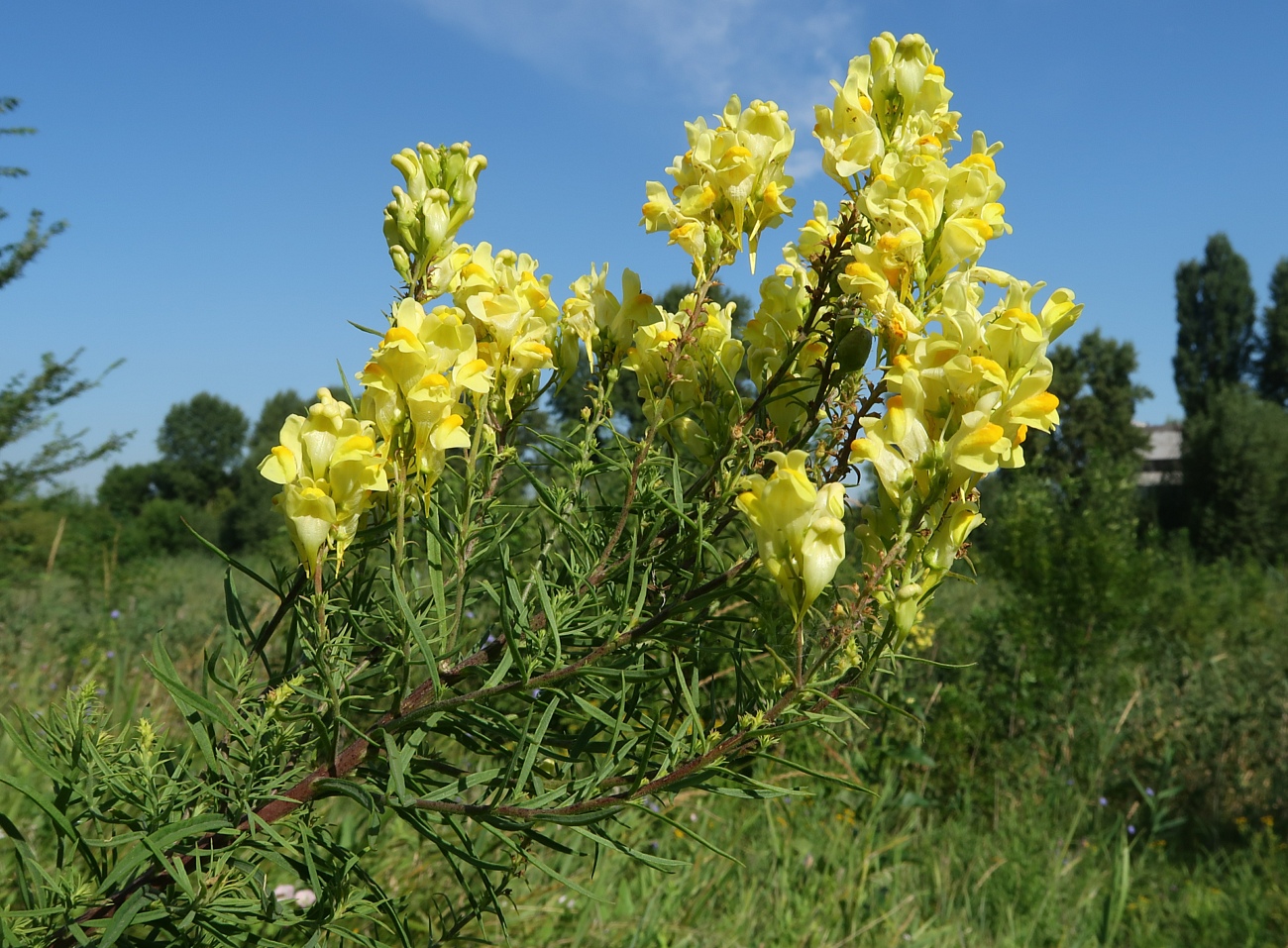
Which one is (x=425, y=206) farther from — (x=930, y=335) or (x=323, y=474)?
(x=930, y=335)

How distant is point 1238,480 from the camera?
74.0ft

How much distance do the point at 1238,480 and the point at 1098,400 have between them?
8.22 meters

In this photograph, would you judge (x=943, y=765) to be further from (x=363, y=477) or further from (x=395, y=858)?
(x=363, y=477)

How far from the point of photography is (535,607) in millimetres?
1061

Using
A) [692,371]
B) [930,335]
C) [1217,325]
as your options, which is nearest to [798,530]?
[930,335]

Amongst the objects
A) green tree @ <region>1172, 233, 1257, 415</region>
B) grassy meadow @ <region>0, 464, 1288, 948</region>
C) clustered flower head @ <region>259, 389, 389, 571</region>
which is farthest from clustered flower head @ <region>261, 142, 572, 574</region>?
green tree @ <region>1172, 233, 1257, 415</region>

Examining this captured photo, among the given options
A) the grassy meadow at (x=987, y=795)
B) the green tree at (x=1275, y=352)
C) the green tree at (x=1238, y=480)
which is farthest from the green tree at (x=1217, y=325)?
the grassy meadow at (x=987, y=795)

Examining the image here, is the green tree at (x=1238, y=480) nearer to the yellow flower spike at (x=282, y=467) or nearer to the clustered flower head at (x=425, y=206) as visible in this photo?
the clustered flower head at (x=425, y=206)

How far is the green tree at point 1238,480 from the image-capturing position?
22.0 metres

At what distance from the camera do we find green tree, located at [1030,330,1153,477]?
97.0ft

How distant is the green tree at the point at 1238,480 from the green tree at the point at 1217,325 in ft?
40.1

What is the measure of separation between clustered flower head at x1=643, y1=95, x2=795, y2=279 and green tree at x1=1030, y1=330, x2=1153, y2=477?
30269 mm

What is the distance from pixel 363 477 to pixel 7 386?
24.1ft

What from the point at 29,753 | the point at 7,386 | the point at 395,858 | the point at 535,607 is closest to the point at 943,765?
the point at 395,858
